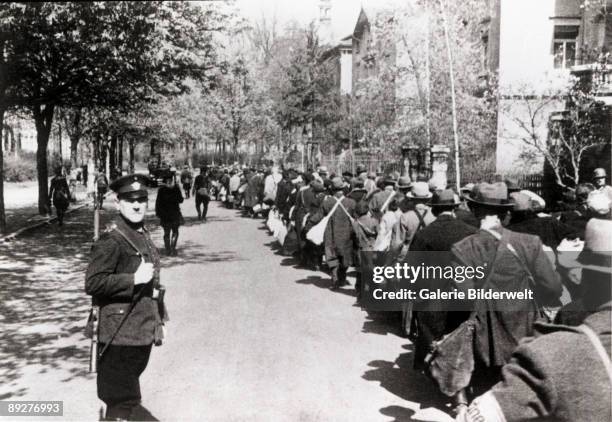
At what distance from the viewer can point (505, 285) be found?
13.2 feet

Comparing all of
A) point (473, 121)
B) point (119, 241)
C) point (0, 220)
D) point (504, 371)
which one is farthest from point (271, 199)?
point (504, 371)

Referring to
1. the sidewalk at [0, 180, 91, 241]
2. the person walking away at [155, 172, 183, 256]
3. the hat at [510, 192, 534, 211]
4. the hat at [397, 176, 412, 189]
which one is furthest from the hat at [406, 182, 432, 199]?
the sidewalk at [0, 180, 91, 241]

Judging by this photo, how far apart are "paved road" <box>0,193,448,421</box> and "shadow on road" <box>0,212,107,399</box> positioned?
2 cm

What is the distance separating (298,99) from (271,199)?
39.5 feet

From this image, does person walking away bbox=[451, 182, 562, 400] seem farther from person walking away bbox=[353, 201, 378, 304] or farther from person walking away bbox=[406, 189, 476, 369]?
person walking away bbox=[353, 201, 378, 304]

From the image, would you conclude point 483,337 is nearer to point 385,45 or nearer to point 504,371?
point 504,371

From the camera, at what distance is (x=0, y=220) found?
52.1 feet

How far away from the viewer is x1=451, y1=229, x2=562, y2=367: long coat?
4.02 meters

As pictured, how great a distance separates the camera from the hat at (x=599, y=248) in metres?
2.02

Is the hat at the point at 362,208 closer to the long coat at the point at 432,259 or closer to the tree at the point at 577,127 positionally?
the long coat at the point at 432,259

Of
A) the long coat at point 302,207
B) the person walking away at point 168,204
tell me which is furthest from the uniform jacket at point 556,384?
the person walking away at point 168,204

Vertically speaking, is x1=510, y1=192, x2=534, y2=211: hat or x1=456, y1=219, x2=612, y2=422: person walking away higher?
x1=510, y1=192, x2=534, y2=211: hat

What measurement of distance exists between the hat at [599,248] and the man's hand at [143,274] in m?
2.64

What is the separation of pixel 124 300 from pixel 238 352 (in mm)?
2858
